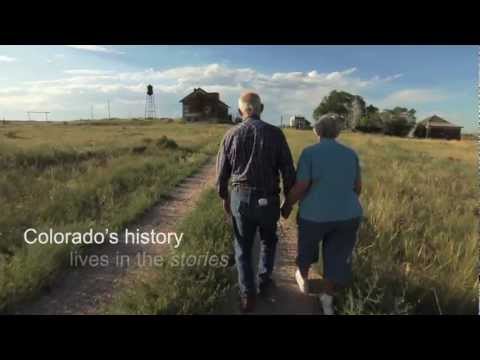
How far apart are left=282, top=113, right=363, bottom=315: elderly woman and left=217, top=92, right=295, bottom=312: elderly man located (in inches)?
7.6

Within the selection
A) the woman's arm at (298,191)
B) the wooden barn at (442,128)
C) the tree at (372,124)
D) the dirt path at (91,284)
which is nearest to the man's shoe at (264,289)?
the woman's arm at (298,191)

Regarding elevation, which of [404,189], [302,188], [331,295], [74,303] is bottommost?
[74,303]

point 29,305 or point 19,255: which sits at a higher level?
point 19,255

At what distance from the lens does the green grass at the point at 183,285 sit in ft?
9.91

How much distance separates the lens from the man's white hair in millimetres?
3043

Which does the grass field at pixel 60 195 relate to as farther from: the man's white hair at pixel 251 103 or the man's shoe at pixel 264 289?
the man's white hair at pixel 251 103

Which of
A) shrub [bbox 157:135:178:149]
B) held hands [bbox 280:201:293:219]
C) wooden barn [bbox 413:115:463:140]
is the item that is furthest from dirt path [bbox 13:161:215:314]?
shrub [bbox 157:135:178:149]

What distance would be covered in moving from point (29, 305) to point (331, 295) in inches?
113

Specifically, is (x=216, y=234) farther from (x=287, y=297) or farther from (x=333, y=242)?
(x=333, y=242)

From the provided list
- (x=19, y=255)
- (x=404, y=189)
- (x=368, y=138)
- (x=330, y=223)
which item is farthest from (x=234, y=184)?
(x=368, y=138)

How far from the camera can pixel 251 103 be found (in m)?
3.04
